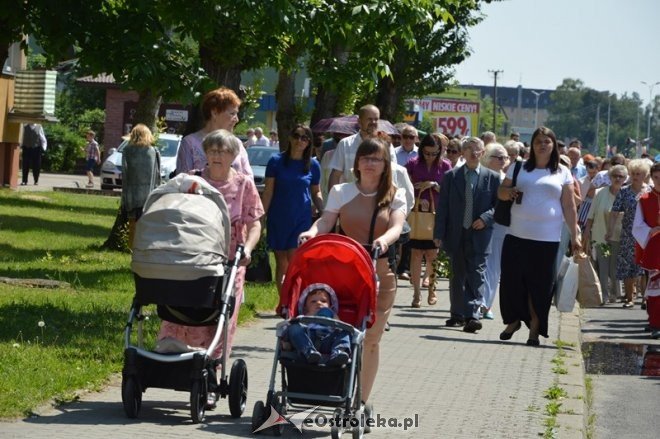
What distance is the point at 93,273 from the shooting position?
18703mm

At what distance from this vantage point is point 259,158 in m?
41.3

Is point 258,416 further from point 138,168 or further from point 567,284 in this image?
point 138,168

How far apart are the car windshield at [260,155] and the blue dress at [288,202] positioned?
2582cm

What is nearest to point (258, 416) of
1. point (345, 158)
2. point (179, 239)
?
point (179, 239)

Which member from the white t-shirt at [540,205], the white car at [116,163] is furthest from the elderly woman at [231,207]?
the white car at [116,163]

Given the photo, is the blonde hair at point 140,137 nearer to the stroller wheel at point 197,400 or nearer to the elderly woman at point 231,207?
the elderly woman at point 231,207

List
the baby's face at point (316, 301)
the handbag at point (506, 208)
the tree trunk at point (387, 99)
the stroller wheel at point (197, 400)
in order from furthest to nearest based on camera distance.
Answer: the tree trunk at point (387, 99), the handbag at point (506, 208), the stroller wheel at point (197, 400), the baby's face at point (316, 301)

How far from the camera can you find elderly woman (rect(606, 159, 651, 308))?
21109mm

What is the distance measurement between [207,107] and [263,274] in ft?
20.4

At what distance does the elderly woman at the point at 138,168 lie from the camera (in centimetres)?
2080

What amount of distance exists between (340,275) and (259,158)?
32.4 m

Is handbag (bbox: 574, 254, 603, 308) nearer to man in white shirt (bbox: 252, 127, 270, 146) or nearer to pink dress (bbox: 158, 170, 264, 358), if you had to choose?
pink dress (bbox: 158, 170, 264, 358)

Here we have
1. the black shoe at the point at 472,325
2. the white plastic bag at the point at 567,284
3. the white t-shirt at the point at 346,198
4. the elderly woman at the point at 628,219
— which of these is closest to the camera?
the white t-shirt at the point at 346,198

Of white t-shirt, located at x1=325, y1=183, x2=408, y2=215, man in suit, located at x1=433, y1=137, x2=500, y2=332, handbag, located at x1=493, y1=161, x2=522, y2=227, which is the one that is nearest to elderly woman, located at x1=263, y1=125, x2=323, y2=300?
handbag, located at x1=493, y1=161, x2=522, y2=227
